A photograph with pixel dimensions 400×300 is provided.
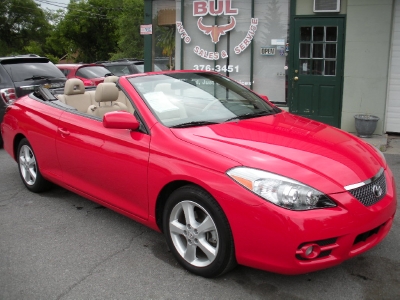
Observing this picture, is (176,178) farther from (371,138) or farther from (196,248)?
(371,138)

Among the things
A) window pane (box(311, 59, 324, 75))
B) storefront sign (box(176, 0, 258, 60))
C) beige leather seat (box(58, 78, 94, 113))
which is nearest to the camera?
beige leather seat (box(58, 78, 94, 113))

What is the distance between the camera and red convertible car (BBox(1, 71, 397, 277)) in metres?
3.15

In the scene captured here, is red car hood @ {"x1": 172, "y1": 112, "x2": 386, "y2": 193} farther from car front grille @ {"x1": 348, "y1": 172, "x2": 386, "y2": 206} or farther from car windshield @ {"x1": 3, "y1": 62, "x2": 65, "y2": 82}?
car windshield @ {"x1": 3, "y1": 62, "x2": 65, "y2": 82}

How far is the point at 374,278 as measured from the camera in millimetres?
3578

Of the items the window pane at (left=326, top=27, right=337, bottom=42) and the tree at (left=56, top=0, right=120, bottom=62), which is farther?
the tree at (left=56, top=0, right=120, bottom=62)

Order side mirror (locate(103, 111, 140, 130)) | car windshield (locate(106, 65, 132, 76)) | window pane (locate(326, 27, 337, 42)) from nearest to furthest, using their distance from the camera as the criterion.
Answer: side mirror (locate(103, 111, 140, 130))
window pane (locate(326, 27, 337, 42))
car windshield (locate(106, 65, 132, 76))

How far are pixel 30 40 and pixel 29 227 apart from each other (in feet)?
225

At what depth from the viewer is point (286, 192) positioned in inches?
124

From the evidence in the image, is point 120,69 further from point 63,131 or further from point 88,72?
point 63,131

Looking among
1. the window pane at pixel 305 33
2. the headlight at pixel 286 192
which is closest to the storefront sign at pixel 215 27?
the window pane at pixel 305 33

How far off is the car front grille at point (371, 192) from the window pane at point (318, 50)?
6.49 meters

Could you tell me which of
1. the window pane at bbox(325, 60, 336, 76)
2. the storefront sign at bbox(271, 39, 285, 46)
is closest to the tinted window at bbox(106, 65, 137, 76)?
the storefront sign at bbox(271, 39, 285, 46)

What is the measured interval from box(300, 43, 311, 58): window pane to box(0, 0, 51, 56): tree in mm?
60821

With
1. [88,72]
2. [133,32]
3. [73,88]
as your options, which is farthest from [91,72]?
[133,32]
